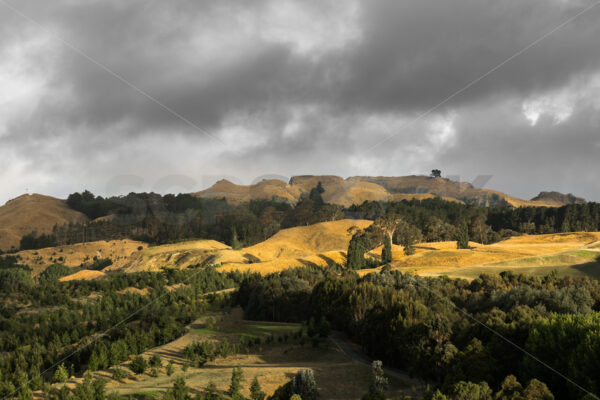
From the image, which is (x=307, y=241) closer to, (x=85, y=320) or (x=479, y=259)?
(x=479, y=259)

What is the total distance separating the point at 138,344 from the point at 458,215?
12880 cm

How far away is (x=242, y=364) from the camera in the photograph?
1291 inches

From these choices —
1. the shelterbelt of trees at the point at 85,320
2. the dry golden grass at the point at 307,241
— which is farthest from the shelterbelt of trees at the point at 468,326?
the dry golden grass at the point at 307,241

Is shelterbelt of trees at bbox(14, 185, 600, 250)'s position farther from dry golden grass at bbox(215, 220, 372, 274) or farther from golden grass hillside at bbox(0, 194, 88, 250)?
golden grass hillside at bbox(0, 194, 88, 250)

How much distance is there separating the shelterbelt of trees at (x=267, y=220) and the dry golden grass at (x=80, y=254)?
31.2 feet

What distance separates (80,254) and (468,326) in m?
132

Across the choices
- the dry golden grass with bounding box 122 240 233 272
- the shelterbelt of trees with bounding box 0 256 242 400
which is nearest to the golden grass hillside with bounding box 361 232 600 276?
the shelterbelt of trees with bounding box 0 256 242 400

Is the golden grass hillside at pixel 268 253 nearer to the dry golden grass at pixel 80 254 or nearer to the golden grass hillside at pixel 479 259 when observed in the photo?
the dry golden grass at pixel 80 254

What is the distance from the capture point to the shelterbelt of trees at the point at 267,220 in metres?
122

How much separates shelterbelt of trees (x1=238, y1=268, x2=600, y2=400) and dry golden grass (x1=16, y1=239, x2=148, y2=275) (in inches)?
3544

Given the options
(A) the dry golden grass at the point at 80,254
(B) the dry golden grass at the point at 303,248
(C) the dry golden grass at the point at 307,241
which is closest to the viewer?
(B) the dry golden grass at the point at 303,248

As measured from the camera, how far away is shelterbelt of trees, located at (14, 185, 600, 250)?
400 ft

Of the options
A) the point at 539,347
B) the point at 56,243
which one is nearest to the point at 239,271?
the point at 539,347

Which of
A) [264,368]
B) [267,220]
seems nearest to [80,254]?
[267,220]
